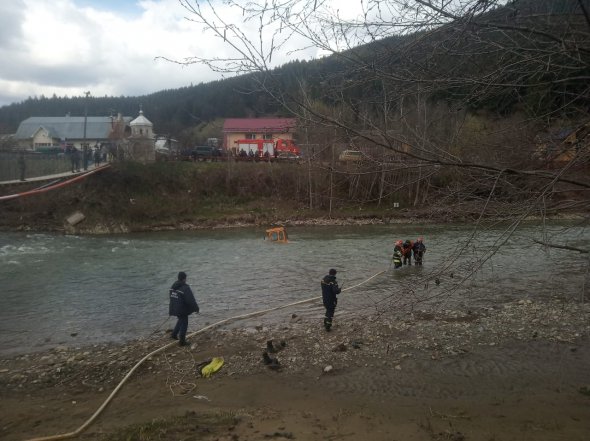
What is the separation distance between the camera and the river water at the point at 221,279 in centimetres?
1224

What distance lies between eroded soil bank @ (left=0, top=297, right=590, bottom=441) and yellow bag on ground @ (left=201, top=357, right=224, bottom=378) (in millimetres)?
135

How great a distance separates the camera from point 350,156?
4863 mm

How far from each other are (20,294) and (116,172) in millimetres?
26485

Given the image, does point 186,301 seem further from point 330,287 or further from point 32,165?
point 32,165

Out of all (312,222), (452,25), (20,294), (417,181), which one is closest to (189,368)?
(417,181)

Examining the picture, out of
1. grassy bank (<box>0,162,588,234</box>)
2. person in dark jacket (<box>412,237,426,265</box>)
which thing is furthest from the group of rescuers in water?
grassy bank (<box>0,162,588,234</box>)

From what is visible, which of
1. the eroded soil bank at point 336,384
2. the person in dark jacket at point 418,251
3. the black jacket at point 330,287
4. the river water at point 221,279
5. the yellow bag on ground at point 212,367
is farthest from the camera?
the person in dark jacket at point 418,251

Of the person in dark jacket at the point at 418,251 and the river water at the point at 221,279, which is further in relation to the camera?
the person in dark jacket at the point at 418,251

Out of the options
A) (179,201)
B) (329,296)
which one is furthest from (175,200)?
(329,296)

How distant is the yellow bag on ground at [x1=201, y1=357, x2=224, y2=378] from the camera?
9010 millimetres

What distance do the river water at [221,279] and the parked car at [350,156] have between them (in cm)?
138

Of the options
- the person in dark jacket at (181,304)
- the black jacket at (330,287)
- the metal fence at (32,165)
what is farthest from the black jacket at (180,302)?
the metal fence at (32,165)

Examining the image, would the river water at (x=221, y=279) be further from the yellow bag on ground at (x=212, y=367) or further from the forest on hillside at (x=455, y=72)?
the yellow bag on ground at (x=212, y=367)

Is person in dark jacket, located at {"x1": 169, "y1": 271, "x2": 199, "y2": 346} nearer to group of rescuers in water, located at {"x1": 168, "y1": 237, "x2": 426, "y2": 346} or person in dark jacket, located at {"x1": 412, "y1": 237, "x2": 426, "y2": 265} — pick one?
group of rescuers in water, located at {"x1": 168, "y1": 237, "x2": 426, "y2": 346}
